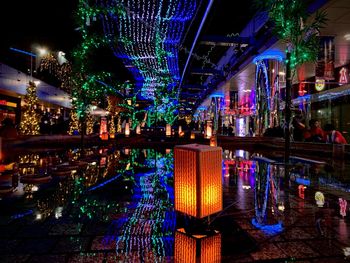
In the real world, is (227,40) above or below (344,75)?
above

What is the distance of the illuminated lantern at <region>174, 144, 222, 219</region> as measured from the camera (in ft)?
7.55

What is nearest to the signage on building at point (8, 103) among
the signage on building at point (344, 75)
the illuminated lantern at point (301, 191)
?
the illuminated lantern at point (301, 191)

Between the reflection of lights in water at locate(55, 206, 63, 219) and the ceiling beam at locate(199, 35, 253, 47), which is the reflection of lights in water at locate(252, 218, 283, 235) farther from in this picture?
the ceiling beam at locate(199, 35, 253, 47)

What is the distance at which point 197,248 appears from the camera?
219cm

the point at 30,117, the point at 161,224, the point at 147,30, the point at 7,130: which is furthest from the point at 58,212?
the point at 30,117

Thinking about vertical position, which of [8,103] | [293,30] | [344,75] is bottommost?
[8,103]

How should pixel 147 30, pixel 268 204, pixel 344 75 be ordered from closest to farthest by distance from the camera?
1. pixel 268 204
2. pixel 147 30
3. pixel 344 75

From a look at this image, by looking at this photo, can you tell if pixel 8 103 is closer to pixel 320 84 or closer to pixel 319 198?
pixel 320 84

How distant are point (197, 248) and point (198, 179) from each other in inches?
22.1

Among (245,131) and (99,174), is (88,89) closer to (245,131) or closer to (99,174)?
(99,174)

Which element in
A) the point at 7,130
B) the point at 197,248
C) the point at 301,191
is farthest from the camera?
the point at 7,130

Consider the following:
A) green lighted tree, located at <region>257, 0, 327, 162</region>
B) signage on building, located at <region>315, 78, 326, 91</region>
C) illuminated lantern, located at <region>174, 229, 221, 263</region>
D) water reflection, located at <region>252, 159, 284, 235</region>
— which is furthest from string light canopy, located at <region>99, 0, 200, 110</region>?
illuminated lantern, located at <region>174, 229, 221, 263</region>

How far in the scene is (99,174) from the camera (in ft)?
19.7

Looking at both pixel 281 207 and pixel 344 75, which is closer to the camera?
pixel 281 207
